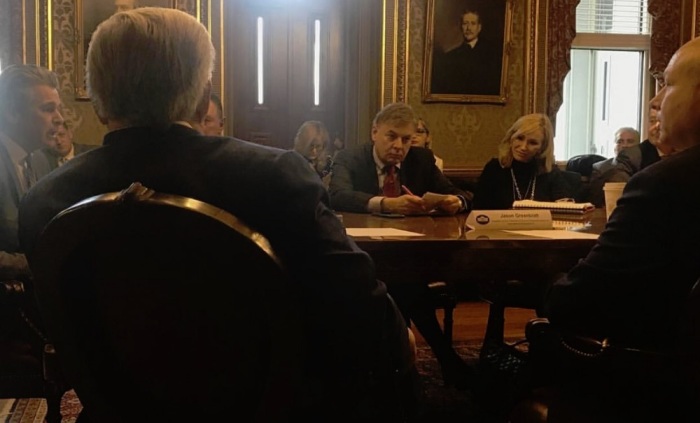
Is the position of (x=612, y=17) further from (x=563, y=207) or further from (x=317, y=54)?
(x=563, y=207)

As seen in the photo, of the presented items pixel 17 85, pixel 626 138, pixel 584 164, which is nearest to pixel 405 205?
pixel 17 85

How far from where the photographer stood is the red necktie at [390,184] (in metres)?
3.23

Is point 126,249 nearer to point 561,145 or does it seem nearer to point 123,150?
point 123,150

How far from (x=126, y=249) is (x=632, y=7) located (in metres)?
6.46

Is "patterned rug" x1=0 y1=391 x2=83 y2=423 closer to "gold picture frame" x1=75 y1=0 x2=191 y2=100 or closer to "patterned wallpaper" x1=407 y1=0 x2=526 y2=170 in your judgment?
"gold picture frame" x1=75 y1=0 x2=191 y2=100

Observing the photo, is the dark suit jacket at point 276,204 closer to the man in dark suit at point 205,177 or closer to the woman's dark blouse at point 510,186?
the man in dark suit at point 205,177

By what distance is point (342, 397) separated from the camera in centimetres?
114

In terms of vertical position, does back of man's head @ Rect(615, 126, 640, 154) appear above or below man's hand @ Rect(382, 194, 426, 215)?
above

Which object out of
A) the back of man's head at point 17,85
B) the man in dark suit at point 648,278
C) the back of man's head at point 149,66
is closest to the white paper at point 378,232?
the man in dark suit at point 648,278

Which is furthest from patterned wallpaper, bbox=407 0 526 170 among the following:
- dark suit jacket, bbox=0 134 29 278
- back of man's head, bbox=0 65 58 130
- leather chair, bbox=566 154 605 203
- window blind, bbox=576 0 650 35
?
dark suit jacket, bbox=0 134 29 278

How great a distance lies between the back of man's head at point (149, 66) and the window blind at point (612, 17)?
5.86 metres

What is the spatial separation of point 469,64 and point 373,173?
8.92 ft

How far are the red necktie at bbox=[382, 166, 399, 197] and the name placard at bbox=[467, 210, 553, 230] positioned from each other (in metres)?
1.01

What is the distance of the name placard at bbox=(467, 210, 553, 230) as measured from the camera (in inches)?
85.9
